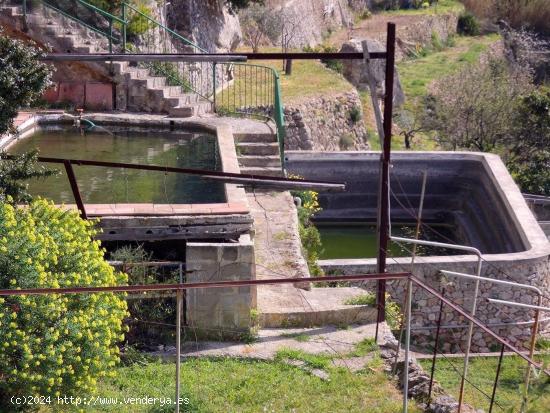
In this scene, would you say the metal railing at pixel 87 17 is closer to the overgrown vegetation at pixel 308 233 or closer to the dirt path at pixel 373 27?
the overgrown vegetation at pixel 308 233

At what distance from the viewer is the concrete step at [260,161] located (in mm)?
15570

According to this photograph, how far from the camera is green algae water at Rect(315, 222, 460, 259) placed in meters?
19.6

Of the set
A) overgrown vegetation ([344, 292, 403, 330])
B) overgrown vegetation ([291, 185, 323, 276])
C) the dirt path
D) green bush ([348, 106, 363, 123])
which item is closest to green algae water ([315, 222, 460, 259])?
overgrown vegetation ([291, 185, 323, 276])

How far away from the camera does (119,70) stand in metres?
18.1

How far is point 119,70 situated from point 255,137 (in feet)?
11.8

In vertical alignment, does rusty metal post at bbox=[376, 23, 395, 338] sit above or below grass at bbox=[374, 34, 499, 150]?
above

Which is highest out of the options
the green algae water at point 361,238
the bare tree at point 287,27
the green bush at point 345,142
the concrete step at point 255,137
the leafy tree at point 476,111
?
the bare tree at point 287,27

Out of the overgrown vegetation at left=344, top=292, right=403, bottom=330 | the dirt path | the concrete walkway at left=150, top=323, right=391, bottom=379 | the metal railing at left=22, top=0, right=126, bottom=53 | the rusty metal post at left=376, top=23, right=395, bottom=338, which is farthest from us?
Result: the dirt path

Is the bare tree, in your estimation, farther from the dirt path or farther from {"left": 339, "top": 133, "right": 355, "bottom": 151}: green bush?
{"left": 339, "top": 133, "right": 355, "bottom": 151}: green bush

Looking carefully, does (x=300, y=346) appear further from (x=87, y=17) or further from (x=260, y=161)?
(x=87, y=17)

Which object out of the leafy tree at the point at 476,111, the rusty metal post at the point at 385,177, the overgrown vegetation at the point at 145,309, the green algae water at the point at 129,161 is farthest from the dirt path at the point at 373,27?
the overgrown vegetation at the point at 145,309

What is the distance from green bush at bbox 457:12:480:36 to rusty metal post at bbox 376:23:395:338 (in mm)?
40129

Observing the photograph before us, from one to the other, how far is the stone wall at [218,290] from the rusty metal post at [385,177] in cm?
170

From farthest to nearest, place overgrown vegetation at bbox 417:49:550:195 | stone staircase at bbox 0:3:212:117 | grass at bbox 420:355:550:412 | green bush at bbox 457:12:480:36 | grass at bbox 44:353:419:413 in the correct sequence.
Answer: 1. green bush at bbox 457:12:480:36
2. overgrown vegetation at bbox 417:49:550:195
3. stone staircase at bbox 0:3:212:117
4. grass at bbox 420:355:550:412
5. grass at bbox 44:353:419:413
